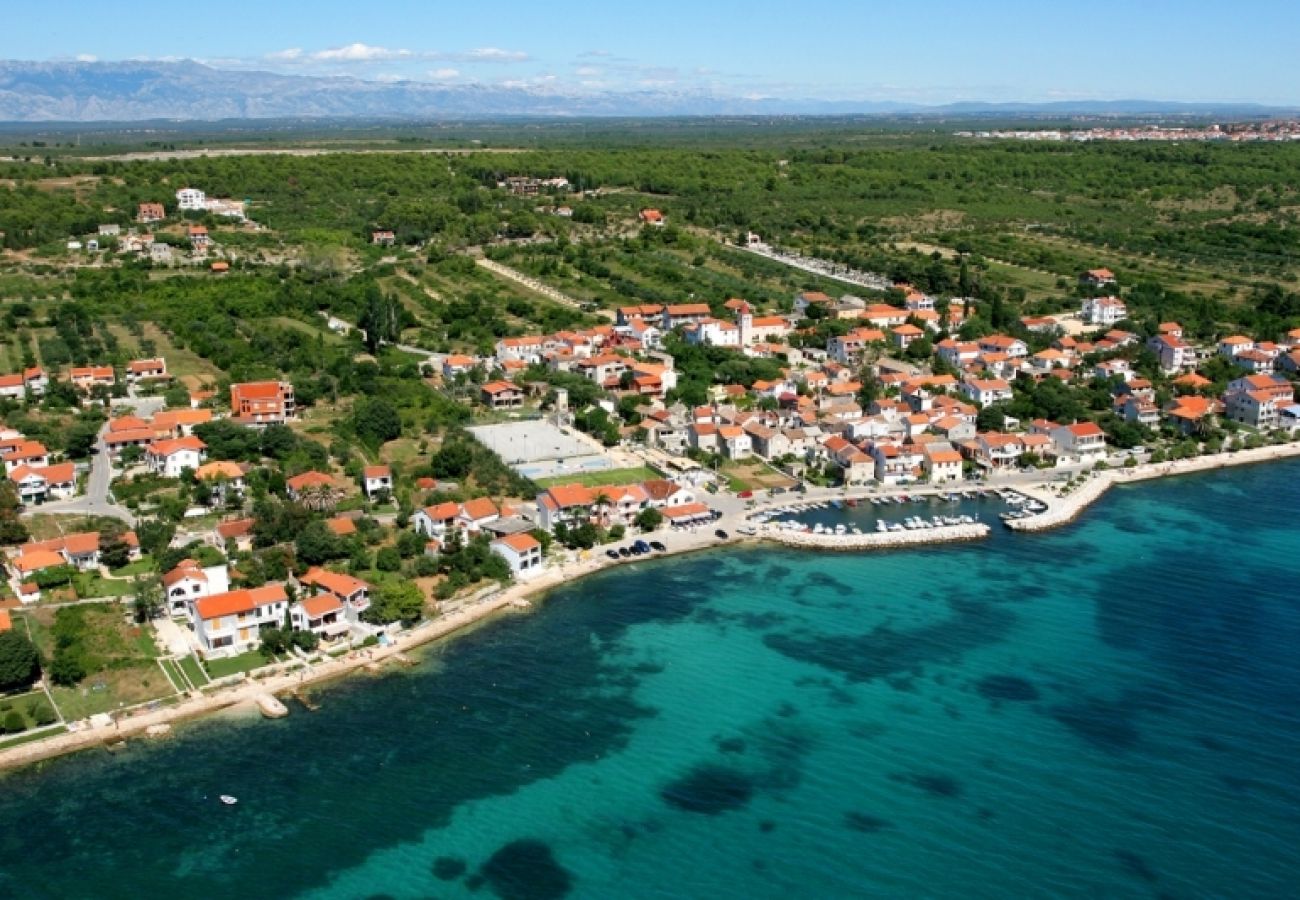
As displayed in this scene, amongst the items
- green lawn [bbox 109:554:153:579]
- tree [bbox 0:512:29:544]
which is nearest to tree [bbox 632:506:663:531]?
green lawn [bbox 109:554:153:579]

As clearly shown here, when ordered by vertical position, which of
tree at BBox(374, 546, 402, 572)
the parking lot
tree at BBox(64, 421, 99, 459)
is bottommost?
tree at BBox(374, 546, 402, 572)

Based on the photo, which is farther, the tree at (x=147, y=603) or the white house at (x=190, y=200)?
the white house at (x=190, y=200)

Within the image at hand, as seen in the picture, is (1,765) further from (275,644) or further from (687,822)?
(687,822)

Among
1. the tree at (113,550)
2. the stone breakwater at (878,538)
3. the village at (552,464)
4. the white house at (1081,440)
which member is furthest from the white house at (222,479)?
the white house at (1081,440)

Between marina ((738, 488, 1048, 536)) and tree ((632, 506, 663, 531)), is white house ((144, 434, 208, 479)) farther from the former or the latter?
marina ((738, 488, 1048, 536))

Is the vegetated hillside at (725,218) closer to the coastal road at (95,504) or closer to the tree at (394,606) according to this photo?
the coastal road at (95,504)

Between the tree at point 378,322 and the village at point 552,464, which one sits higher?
the tree at point 378,322

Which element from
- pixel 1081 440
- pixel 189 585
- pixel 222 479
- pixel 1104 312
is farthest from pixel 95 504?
pixel 1104 312
